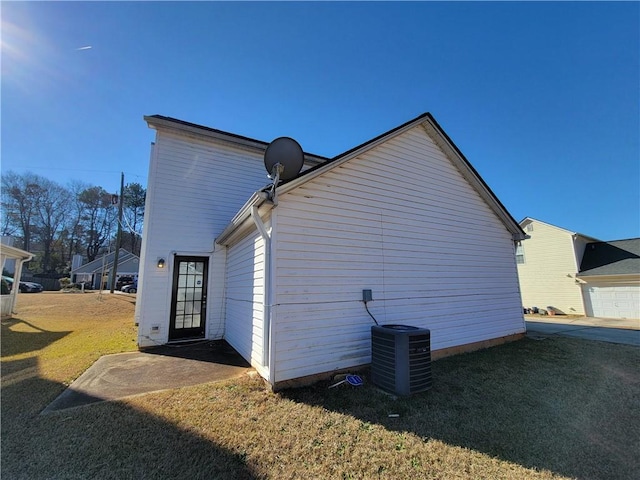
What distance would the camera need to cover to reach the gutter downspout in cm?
414

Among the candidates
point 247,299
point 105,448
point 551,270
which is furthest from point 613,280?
point 105,448

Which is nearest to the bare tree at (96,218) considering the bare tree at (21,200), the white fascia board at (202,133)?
the bare tree at (21,200)

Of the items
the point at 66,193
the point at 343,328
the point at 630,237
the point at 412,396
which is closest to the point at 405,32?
the point at 343,328

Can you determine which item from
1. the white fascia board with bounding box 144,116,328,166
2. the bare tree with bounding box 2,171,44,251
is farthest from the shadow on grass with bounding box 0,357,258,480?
the bare tree with bounding box 2,171,44,251

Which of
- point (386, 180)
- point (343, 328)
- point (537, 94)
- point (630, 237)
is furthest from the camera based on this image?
point (630, 237)

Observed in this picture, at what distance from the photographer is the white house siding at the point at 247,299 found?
468 centimetres

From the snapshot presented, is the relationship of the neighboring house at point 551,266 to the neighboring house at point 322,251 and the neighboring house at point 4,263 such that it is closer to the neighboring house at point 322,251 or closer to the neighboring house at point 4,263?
the neighboring house at point 322,251

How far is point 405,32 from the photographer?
7504mm

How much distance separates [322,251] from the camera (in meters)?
4.62

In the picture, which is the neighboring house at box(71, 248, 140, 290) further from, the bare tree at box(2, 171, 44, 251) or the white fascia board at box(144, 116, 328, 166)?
the white fascia board at box(144, 116, 328, 166)

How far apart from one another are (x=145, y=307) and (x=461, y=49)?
12095 mm

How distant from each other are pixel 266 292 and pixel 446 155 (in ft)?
20.2

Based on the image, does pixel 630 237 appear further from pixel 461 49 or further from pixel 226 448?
pixel 226 448

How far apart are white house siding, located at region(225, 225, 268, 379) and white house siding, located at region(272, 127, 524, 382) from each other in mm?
694
